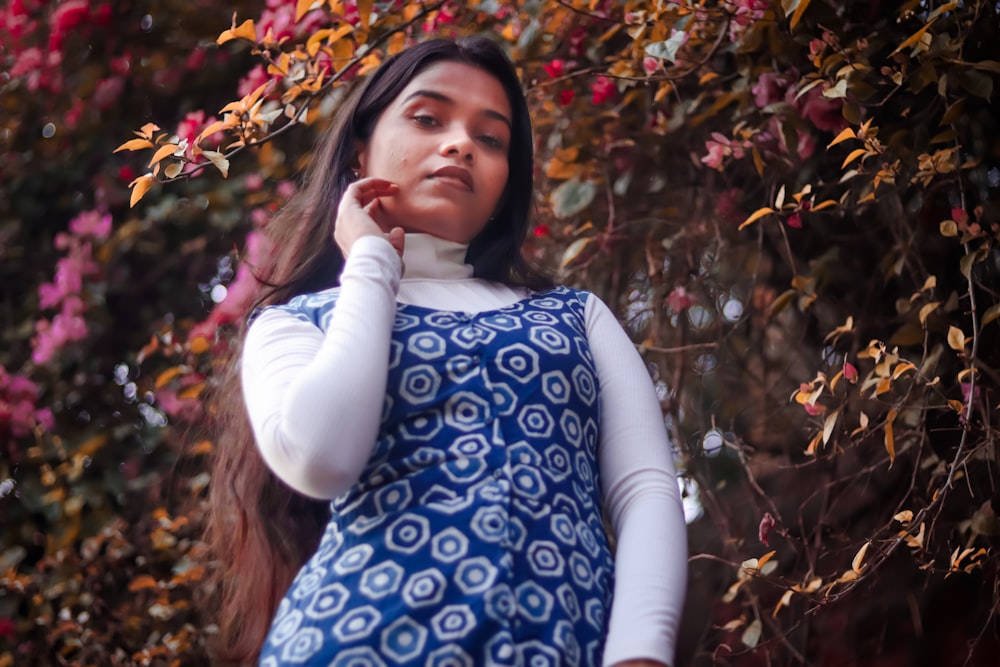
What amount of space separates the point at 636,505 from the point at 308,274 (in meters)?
0.59

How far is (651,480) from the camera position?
1.27 meters

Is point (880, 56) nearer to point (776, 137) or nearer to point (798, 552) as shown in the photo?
point (776, 137)

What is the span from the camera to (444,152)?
1.43 m

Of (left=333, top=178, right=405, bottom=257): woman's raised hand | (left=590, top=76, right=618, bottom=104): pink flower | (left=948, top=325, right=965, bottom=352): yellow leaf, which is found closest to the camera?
(left=333, top=178, right=405, bottom=257): woman's raised hand

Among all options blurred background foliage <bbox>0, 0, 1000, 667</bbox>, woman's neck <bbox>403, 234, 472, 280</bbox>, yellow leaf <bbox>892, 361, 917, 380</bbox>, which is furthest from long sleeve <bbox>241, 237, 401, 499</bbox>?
yellow leaf <bbox>892, 361, 917, 380</bbox>

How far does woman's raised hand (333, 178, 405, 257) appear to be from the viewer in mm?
1339

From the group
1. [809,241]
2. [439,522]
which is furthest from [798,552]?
[439,522]

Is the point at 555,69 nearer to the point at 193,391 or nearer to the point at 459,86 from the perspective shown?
the point at 459,86

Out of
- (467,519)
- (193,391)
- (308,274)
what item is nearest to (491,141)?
(308,274)

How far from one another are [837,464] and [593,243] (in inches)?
26.2

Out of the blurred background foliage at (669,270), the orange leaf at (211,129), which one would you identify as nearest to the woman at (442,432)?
the orange leaf at (211,129)

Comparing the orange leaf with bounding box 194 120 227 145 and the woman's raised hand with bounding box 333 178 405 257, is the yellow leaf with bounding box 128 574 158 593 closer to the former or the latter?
the orange leaf with bounding box 194 120 227 145

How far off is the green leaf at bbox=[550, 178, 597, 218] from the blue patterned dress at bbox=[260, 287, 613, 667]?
0.94 metres

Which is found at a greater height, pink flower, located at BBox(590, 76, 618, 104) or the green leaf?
pink flower, located at BBox(590, 76, 618, 104)
